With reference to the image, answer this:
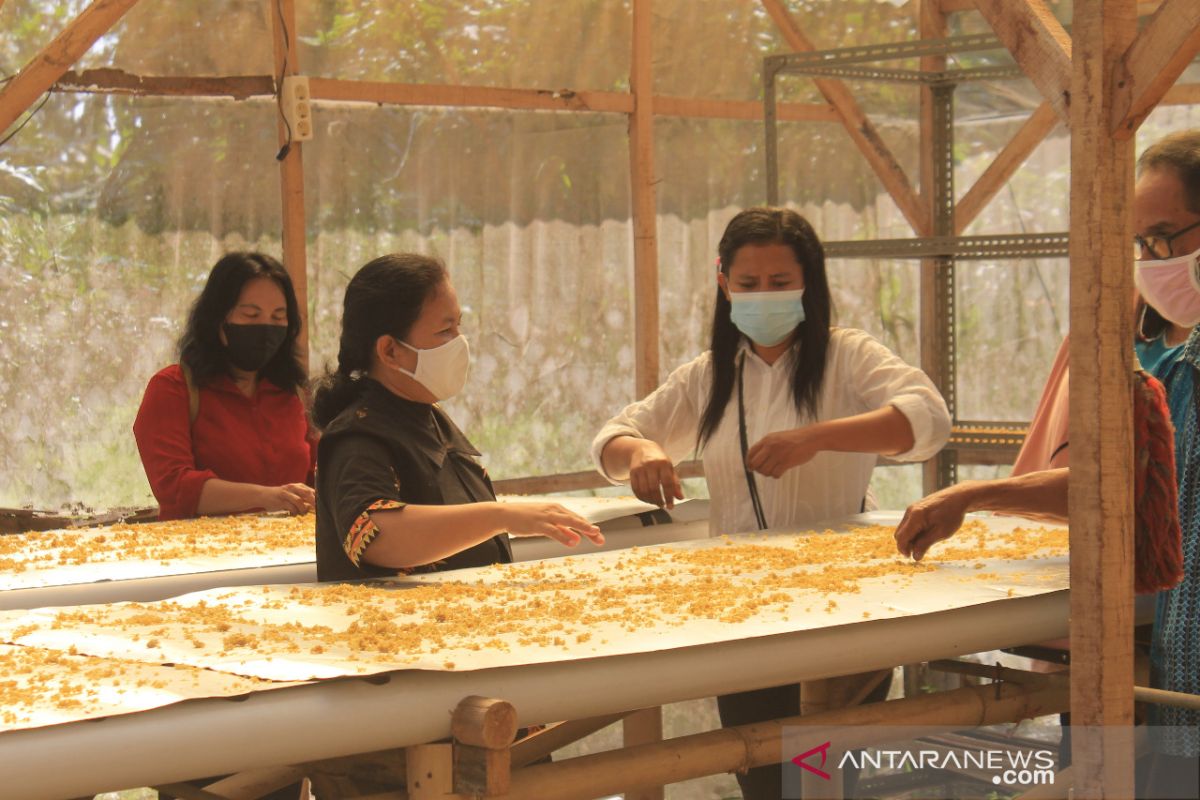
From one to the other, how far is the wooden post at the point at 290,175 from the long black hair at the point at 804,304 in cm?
217

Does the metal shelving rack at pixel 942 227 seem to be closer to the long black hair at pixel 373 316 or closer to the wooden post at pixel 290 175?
the wooden post at pixel 290 175

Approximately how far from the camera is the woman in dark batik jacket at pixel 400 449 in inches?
88.1

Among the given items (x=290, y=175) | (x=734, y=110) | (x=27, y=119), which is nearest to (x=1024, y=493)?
(x=290, y=175)

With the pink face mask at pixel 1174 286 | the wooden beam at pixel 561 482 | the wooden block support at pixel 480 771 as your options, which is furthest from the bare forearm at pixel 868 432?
the wooden beam at pixel 561 482

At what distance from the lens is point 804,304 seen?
10.0 feet

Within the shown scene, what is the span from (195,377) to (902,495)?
13.3 ft

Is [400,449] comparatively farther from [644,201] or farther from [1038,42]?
[644,201]

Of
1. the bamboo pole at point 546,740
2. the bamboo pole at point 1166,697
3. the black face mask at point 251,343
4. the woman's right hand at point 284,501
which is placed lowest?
the bamboo pole at point 546,740

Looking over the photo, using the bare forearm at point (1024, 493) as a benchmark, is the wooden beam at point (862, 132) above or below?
above

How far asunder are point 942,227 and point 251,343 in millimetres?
2878

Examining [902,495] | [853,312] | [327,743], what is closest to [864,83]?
[853,312]

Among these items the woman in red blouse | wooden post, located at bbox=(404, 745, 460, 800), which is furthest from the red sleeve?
wooden post, located at bbox=(404, 745, 460, 800)

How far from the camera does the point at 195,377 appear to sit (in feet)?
12.5

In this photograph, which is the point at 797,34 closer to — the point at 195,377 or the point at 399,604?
the point at 195,377
